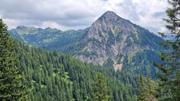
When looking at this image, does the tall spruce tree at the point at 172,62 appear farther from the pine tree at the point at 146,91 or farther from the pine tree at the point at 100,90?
the pine tree at the point at 146,91

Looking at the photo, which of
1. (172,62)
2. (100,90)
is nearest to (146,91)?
(100,90)

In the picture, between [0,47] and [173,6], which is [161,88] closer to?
[173,6]

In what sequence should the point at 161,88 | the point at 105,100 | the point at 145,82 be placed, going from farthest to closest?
the point at 145,82 < the point at 105,100 < the point at 161,88

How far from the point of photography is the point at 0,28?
104 feet

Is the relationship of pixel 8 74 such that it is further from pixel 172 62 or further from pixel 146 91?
pixel 146 91

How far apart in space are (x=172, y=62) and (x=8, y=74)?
1237cm

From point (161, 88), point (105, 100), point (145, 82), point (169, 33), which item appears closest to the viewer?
point (169, 33)

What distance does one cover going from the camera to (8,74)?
104 ft

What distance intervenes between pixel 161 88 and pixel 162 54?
9.98 feet

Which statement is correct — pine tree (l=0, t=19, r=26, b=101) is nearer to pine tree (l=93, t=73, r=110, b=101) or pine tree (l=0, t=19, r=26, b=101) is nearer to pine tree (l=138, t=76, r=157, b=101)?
pine tree (l=93, t=73, r=110, b=101)

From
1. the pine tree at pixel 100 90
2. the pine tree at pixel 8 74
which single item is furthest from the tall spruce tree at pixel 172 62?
the pine tree at pixel 100 90

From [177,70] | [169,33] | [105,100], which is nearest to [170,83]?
[177,70]

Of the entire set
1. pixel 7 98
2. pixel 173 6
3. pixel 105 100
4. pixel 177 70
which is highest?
pixel 173 6

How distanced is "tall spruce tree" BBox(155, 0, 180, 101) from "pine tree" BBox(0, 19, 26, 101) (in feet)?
35.4
